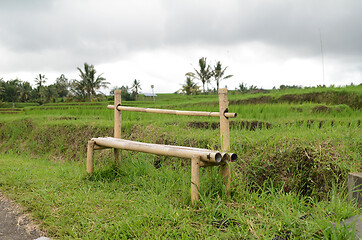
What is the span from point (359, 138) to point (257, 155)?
132 cm

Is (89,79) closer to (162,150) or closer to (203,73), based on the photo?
(203,73)

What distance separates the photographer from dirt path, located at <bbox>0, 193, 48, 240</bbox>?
9.18ft

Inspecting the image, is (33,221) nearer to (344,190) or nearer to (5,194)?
(5,194)

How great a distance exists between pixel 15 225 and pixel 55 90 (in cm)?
4183

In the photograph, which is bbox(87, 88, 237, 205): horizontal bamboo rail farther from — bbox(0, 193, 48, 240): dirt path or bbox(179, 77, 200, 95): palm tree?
bbox(179, 77, 200, 95): palm tree

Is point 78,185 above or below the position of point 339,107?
below

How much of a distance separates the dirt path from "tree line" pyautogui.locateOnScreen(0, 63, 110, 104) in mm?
32854

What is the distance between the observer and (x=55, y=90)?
41.5 metres

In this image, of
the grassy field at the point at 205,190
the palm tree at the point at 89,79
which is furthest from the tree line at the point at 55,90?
the grassy field at the point at 205,190

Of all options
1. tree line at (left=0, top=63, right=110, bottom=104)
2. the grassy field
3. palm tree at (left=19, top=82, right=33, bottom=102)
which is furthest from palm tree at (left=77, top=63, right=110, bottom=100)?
the grassy field

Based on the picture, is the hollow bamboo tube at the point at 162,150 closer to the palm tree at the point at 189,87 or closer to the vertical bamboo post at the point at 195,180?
the vertical bamboo post at the point at 195,180

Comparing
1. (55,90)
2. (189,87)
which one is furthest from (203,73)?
(55,90)

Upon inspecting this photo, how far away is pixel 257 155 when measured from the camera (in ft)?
12.6

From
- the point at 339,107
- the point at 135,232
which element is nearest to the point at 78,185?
the point at 135,232
